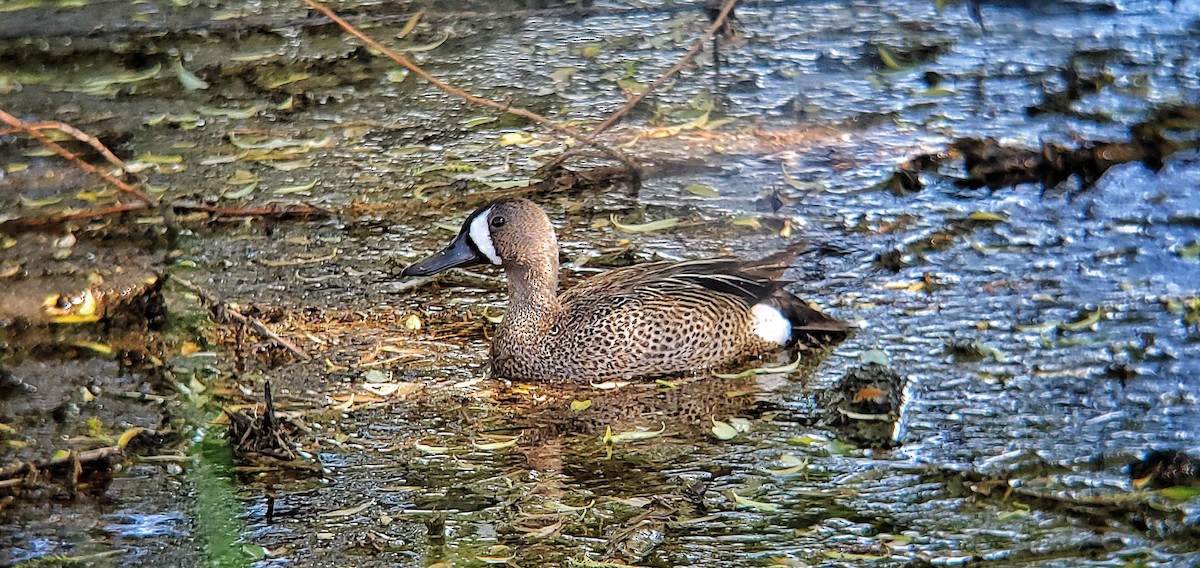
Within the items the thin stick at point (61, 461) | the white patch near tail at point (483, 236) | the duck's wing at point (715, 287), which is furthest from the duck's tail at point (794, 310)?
the thin stick at point (61, 461)

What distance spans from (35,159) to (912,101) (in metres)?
4.94

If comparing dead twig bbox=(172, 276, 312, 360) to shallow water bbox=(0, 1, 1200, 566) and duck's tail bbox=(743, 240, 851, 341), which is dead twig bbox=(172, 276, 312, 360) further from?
duck's tail bbox=(743, 240, 851, 341)

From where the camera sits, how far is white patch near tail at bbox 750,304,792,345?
6.23 metres

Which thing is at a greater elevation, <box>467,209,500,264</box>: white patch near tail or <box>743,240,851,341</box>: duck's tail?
<box>467,209,500,264</box>: white patch near tail

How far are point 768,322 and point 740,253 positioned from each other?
1.04m

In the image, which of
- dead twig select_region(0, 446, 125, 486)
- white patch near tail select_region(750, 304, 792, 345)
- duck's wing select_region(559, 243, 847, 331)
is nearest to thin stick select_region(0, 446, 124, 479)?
dead twig select_region(0, 446, 125, 486)

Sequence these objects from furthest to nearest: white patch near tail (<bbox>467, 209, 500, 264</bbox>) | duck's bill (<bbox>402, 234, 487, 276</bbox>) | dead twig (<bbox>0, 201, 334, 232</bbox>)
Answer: dead twig (<bbox>0, 201, 334, 232</bbox>), duck's bill (<bbox>402, 234, 487, 276</bbox>), white patch near tail (<bbox>467, 209, 500, 264</bbox>)

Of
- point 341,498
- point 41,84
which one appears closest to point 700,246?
point 341,498

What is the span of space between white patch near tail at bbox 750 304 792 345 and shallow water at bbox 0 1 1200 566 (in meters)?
0.22

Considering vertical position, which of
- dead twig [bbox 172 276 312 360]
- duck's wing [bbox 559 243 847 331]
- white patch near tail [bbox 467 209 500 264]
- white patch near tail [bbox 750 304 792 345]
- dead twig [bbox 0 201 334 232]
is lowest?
dead twig [bbox 0 201 334 232]

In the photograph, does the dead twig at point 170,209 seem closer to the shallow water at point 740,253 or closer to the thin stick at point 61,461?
the shallow water at point 740,253

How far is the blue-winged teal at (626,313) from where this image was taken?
6.11 m

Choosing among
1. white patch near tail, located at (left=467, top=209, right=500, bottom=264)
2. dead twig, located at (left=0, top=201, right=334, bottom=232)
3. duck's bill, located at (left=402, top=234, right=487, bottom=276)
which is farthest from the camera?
dead twig, located at (left=0, top=201, right=334, bottom=232)

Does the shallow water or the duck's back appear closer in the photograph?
the shallow water
